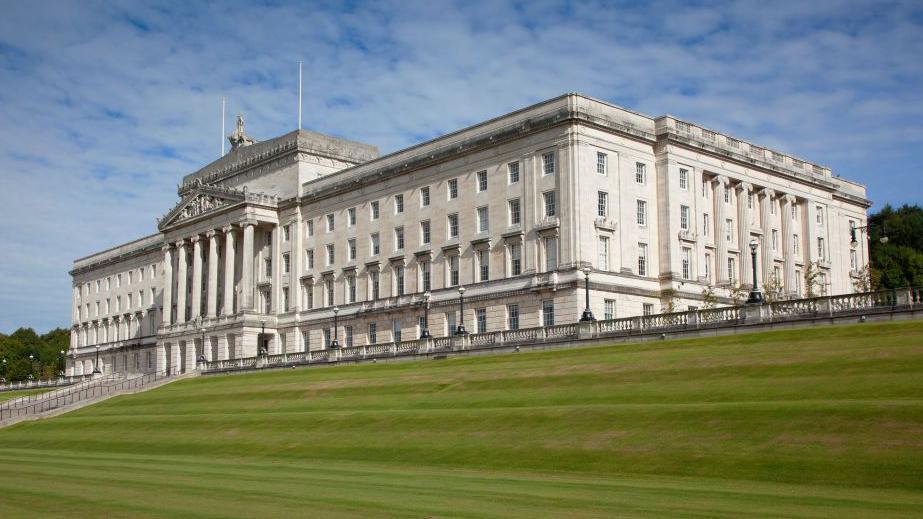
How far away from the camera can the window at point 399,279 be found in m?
91.2

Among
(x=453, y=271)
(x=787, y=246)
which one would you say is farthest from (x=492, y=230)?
(x=787, y=246)

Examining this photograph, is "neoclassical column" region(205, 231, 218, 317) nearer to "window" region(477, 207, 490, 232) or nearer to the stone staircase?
the stone staircase

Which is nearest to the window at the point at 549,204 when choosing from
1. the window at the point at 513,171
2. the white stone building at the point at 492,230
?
the white stone building at the point at 492,230

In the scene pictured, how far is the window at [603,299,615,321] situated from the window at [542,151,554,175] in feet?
34.7

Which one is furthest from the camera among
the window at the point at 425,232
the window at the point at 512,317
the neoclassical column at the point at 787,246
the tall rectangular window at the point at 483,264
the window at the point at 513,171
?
the neoclassical column at the point at 787,246

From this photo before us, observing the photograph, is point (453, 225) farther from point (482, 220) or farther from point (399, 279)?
point (399, 279)

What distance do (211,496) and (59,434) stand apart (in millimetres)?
37982

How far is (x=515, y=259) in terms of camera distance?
79.6m

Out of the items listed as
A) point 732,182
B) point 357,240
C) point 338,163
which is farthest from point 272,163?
point 732,182

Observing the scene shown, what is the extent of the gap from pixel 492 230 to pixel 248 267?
35.7 m

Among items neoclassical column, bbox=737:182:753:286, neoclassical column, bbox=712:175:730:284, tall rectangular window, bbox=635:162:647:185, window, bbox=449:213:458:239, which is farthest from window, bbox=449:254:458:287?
neoclassical column, bbox=737:182:753:286

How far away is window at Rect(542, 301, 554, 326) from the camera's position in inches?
2940

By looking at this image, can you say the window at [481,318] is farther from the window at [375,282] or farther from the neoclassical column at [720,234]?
the neoclassical column at [720,234]

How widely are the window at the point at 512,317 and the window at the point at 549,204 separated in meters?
7.46
